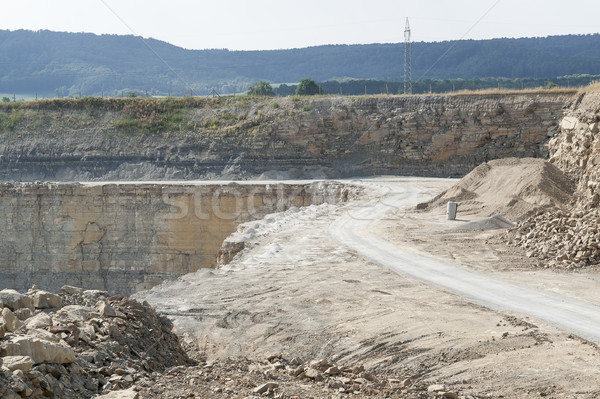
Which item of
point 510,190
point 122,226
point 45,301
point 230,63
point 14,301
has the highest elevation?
point 230,63

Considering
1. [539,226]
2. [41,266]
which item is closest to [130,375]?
[539,226]

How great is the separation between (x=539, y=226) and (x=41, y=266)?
2730cm

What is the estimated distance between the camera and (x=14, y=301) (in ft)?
29.3

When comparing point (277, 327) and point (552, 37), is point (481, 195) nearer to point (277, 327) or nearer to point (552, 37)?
point (277, 327)

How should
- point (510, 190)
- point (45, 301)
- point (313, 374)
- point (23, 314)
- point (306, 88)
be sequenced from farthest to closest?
point (306, 88), point (510, 190), point (45, 301), point (23, 314), point (313, 374)

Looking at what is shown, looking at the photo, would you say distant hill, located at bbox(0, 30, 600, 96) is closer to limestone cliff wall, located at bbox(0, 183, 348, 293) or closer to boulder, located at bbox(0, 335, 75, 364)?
limestone cliff wall, located at bbox(0, 183, 348, 293)

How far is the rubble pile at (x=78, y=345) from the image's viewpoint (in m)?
6.68

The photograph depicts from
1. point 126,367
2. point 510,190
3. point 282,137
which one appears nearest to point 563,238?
point 510,190

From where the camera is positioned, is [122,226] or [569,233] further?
[122,226]

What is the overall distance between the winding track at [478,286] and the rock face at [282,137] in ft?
60.6

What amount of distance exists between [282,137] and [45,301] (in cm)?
3247

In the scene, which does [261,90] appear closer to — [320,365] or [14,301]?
[14,301]

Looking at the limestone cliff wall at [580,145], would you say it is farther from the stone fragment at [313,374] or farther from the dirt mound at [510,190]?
the stone fragment at [313,374]

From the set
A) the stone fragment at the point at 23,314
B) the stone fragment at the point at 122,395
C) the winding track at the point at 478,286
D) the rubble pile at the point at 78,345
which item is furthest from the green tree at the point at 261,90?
the stone fragment at the point at 122,395
